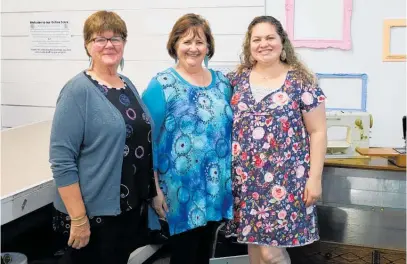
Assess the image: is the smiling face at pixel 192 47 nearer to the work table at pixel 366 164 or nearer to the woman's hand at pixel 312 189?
the woman's hand at pixel 312 189

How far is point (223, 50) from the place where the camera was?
2600mm

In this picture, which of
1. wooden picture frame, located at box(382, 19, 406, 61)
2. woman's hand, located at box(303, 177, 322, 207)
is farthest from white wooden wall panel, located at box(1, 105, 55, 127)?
wooden picture frame, located at box(382, 19, 406, 61)

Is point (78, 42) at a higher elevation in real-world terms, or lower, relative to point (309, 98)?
higher

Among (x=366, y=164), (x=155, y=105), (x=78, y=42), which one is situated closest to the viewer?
(x=155, y=105)

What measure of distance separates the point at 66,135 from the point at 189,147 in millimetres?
465

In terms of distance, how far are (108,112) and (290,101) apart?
2.20ft

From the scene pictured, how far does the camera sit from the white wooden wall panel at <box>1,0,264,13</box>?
2549 mm

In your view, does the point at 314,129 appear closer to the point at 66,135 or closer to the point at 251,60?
the point at 251,60

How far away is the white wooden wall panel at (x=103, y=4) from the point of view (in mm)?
2549

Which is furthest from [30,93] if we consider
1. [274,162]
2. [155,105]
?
[274,162]

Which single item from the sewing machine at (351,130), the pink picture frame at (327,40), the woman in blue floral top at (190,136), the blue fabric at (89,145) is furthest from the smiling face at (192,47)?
the pink picture frame at (327,40)

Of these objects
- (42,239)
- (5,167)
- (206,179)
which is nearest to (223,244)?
(206,179)

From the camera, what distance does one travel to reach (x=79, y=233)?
1.39 m

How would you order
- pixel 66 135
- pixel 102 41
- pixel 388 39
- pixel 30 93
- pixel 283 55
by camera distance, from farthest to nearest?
pixel 30 93, pixel 388 39, pixel 283 55, pixel 102 41, pixel 66 135
